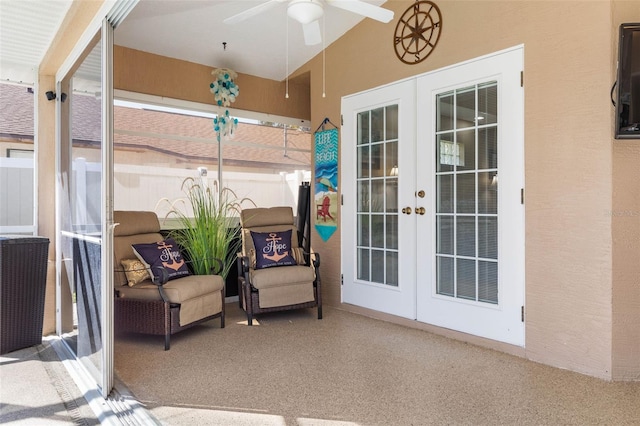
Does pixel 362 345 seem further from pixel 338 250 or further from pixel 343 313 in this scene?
pixel 338 250

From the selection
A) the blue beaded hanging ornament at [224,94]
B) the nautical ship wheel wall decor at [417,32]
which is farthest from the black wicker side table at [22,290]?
the nautical ship wheel wall decor at [417,32]

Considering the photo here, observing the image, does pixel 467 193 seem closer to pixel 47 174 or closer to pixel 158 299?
pixel 158 299

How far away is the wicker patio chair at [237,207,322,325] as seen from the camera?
4023mm

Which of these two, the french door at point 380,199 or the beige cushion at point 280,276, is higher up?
the french door at point 380,199

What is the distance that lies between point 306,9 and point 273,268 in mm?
2395

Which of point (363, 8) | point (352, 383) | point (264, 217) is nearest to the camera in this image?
point (352, 383)

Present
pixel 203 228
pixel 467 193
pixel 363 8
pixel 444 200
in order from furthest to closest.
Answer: pixel 203 228 → pixel 444 200 → pixel 467 193 → pixel 363 8

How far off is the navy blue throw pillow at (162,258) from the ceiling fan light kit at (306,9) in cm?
227

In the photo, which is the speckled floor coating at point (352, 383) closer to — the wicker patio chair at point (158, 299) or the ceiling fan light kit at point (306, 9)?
the wicker patio chair at point (158, 299)

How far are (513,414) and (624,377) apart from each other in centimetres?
103

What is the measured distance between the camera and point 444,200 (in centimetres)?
369

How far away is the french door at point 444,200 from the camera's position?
323 cm

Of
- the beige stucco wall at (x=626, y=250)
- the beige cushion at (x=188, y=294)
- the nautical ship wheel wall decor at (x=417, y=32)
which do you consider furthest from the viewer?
the nautical ship wheel wall decor at (x=417, y=32)

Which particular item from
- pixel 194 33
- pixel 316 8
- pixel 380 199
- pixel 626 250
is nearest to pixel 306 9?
pixel 316 8
